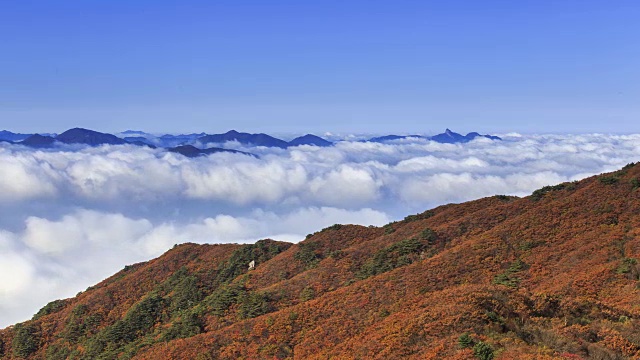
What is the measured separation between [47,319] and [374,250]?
146 ft

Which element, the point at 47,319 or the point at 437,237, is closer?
the point at 437,237

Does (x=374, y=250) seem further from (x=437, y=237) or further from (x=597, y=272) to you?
(x=597, y=272)

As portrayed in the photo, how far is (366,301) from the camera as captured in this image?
42.2 m

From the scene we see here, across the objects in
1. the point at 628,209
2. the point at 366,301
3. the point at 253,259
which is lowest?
the point at 366,301

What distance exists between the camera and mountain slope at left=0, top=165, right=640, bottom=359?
92.4ft

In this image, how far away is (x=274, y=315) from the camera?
1695 inches

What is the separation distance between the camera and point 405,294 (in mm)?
42656

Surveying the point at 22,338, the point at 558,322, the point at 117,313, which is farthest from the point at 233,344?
the point at 22,338

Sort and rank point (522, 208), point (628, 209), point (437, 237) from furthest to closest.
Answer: point (522, 208), point (437, 237), point (628, 209)

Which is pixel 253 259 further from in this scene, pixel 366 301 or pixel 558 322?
pixel 558 322

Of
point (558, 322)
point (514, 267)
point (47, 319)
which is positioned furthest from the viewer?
point (47, 319)

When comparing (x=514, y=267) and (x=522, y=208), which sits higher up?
(x=522, y=208)

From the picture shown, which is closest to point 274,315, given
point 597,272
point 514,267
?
point 514,267

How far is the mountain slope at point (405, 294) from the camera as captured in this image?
28156 mm
